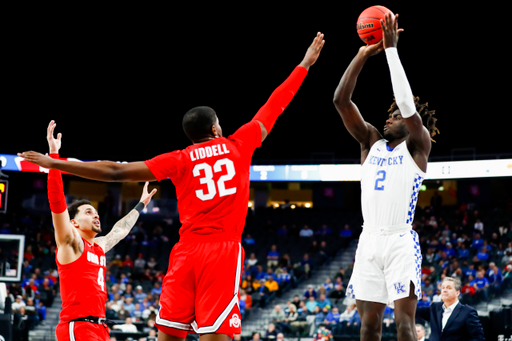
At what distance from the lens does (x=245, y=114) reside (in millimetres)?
30922

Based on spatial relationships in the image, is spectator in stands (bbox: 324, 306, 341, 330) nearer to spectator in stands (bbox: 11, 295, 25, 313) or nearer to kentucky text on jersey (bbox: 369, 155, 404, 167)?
spectator in stands (bbox: 11, 295, 25, 313)

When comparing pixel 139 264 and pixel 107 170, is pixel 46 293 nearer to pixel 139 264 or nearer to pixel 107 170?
pixel 139 264

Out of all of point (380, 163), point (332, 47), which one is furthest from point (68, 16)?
point (380, 163)

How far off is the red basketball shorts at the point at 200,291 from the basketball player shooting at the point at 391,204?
1.27 metres

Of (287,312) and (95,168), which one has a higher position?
(95,168)

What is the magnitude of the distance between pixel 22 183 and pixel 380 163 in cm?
3025

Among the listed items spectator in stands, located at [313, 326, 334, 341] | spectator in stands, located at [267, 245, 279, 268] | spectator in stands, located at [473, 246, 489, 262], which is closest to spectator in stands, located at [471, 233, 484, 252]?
spectator in stands, located at [473, 246, 489, 262]

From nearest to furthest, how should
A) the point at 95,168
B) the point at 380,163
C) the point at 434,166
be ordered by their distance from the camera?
the point at 95,168 → the point at 380,163 → the point at 434,166

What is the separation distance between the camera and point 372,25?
17.5 feet

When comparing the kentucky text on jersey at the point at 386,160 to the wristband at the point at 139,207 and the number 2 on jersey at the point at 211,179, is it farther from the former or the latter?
the wristband at the point at 139,207

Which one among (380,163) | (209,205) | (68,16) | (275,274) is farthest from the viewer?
(68,16)

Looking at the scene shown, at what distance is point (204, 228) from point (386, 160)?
1763 mm

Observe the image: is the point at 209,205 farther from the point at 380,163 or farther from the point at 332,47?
the point at 332,47

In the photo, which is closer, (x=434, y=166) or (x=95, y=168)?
(x=95, y=168)
